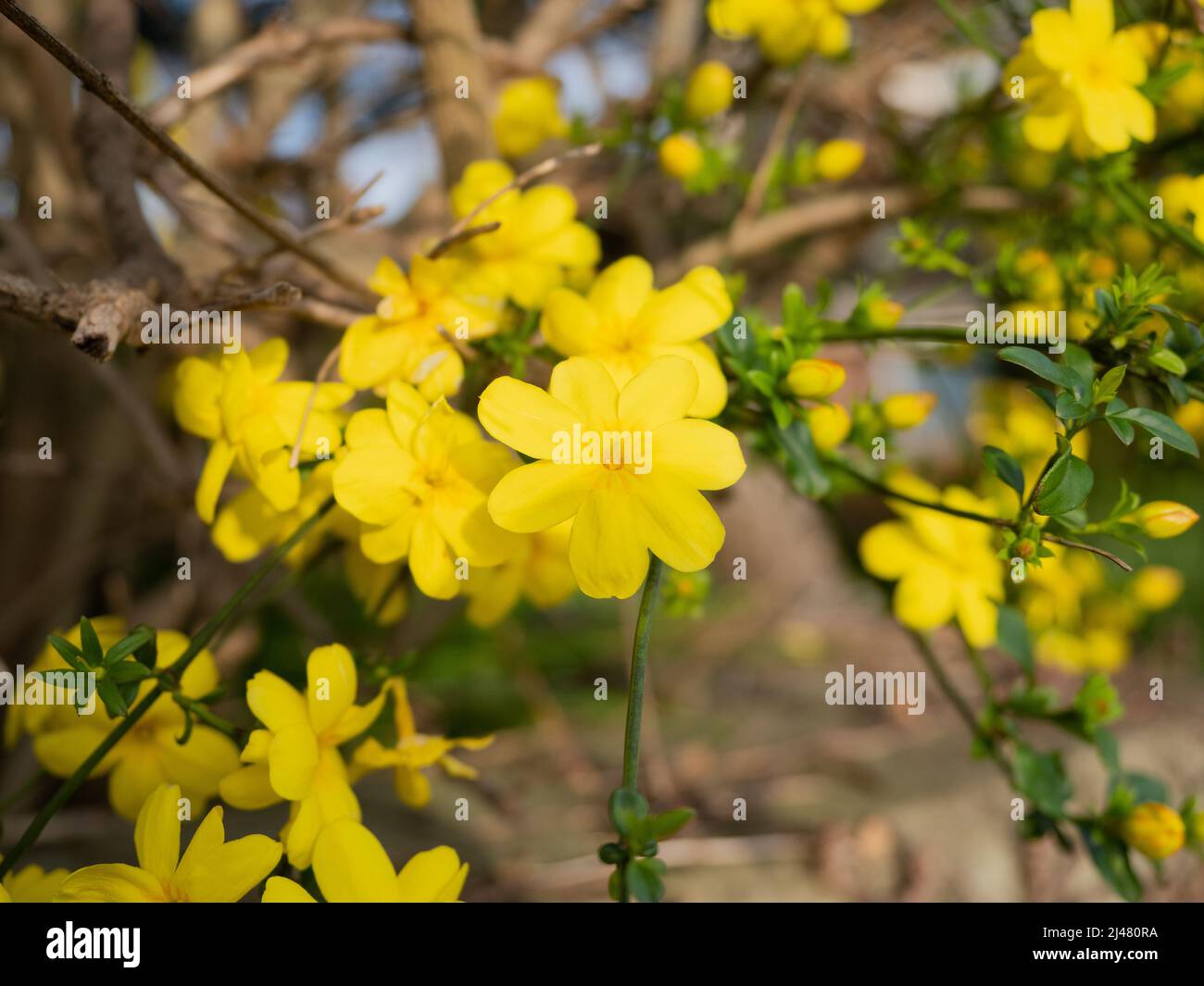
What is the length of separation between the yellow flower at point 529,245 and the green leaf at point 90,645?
37cm

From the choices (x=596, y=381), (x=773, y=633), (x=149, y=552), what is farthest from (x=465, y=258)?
→ (x=773, y=633)

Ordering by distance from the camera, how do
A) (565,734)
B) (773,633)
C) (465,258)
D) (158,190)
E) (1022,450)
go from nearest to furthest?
(465,258), (158,190), (1022,450), (565,734), (773,633)

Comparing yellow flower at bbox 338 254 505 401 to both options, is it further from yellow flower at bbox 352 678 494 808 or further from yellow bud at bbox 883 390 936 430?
yellow bud at bbox 883 390 936 430

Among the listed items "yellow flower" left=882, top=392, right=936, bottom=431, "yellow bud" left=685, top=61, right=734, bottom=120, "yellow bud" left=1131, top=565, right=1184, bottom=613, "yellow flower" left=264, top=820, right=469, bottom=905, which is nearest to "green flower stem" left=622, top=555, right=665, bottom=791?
"yellow flower" left=264, top=820, right=469, bottom=905

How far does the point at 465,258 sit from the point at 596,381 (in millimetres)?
253

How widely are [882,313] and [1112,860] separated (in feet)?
1.55

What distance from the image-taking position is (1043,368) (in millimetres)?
569

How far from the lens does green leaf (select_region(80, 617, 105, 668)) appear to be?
0.56m

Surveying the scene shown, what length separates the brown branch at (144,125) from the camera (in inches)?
20.1

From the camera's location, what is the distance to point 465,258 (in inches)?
30.1

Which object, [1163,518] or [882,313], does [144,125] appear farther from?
[1163,518]

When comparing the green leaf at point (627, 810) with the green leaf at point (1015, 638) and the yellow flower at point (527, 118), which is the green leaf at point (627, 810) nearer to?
the green leaf at point (1015, 638)
